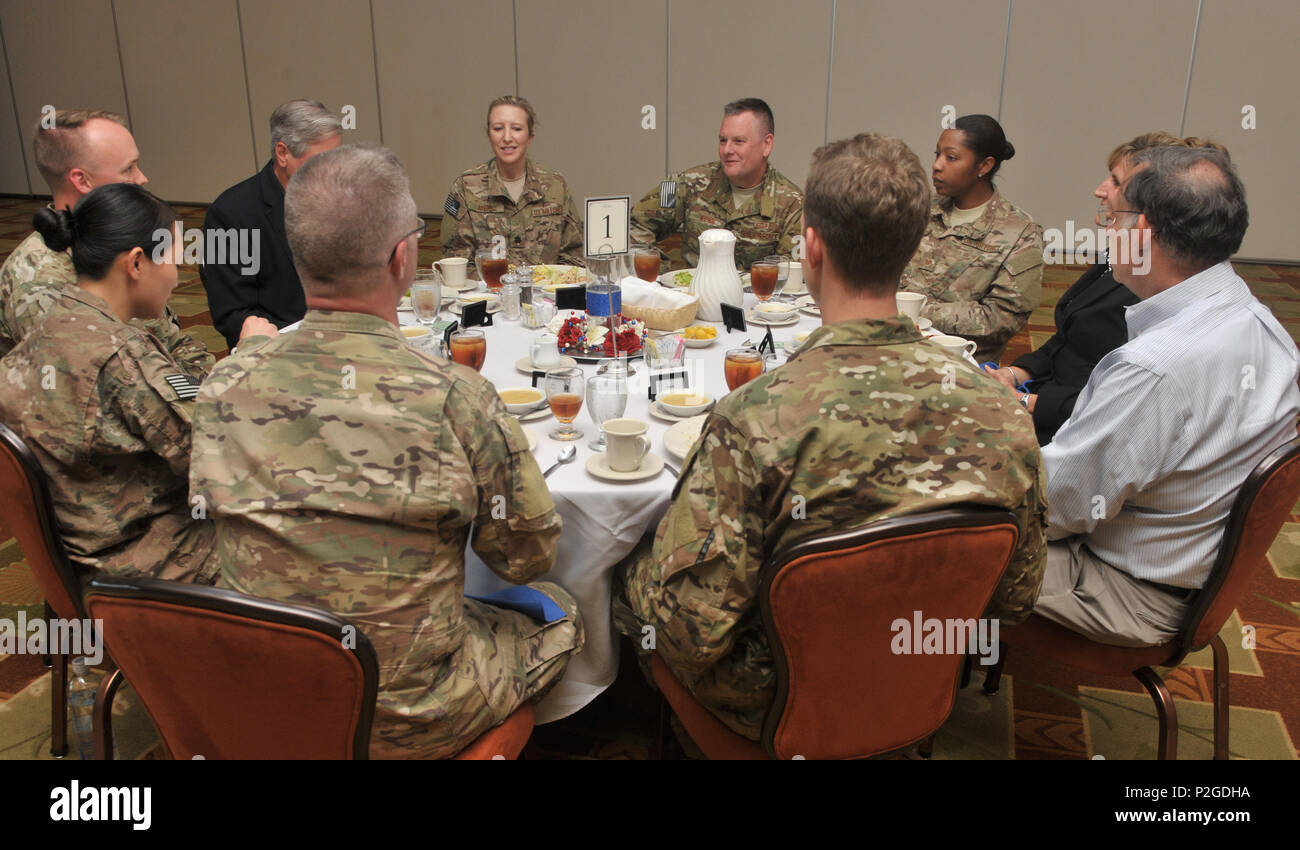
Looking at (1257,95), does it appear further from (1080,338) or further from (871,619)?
(871,619)

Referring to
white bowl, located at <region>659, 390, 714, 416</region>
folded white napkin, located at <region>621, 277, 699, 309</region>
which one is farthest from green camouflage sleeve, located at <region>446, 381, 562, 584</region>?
folded white napkin, located at <region>621, 277, 699, 309</region>

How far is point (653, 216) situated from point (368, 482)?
3.14 metres

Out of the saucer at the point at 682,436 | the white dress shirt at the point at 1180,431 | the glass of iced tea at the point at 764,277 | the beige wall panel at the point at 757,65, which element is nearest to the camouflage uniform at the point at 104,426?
the saucer at the point at 682,436

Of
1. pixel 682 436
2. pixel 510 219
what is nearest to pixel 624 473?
pixel 682 436

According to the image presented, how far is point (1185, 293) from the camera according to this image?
6.57ft

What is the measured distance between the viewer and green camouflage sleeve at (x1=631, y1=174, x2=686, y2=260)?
14.1ft

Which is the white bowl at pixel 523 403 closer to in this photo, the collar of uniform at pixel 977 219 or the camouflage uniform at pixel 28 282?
the camouflage uniform at pixel 28 282

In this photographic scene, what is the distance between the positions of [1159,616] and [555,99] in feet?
24.9

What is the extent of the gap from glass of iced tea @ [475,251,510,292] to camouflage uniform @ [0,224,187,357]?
116cm

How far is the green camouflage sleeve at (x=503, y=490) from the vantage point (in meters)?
1.49

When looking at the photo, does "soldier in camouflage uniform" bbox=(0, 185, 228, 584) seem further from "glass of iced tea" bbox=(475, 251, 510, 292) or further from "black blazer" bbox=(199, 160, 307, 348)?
"black blazer" bbox=(199, 160, 307, 348)

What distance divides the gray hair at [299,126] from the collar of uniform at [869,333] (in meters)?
2.46

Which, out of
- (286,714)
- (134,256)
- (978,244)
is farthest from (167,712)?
(978,244)

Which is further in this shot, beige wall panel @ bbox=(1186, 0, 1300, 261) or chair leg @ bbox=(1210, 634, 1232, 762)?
beige wall panel @ bbox=(1186, 0, 1300, 261)
